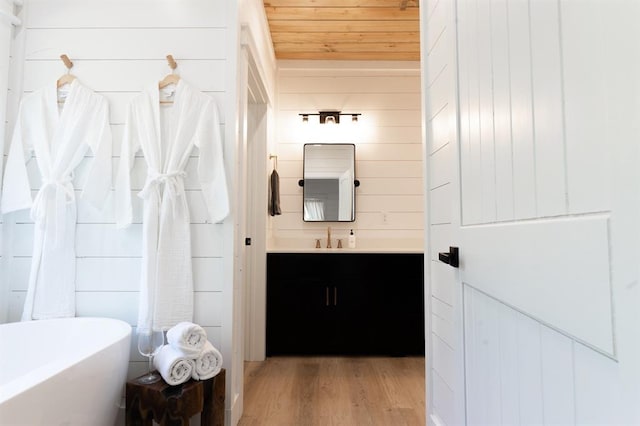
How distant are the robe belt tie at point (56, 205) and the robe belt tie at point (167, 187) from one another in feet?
1.26

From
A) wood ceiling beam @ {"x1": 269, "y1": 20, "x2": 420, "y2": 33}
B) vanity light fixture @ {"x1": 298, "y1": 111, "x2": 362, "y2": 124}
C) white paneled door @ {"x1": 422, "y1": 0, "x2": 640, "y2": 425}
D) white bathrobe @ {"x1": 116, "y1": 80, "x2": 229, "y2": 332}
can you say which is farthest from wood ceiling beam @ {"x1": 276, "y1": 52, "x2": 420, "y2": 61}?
white paneled door @ {"x1": 422, "y1": 0, "x2": 640, "y2": 425}

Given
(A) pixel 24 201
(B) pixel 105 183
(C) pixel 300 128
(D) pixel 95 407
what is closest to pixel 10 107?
(A) pixel 24 201

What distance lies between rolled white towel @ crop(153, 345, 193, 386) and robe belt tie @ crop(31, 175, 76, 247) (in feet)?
2.61

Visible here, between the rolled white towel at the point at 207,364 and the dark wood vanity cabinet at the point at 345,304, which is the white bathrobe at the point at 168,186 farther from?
the dark wood vanity cabinet at the point at 345,304

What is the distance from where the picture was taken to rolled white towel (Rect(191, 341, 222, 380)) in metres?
1.41

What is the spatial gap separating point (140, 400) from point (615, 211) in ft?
5.22

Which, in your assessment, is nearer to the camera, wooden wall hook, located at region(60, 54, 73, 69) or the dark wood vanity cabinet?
wooden wall hook, located at region(60, 54, 73, 69)

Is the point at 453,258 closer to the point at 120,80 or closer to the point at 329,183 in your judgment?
the point at 120,80

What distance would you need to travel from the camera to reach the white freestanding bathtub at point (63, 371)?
951 millimetres

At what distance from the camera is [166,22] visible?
5.79 feet

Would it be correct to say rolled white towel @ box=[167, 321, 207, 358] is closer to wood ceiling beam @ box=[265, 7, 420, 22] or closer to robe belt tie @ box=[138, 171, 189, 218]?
robe belt tie @ box=[138, 171, 189, 218]

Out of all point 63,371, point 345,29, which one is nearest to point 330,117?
point 345,29

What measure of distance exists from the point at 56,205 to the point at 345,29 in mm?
2366

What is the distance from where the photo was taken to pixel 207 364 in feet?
4.71
